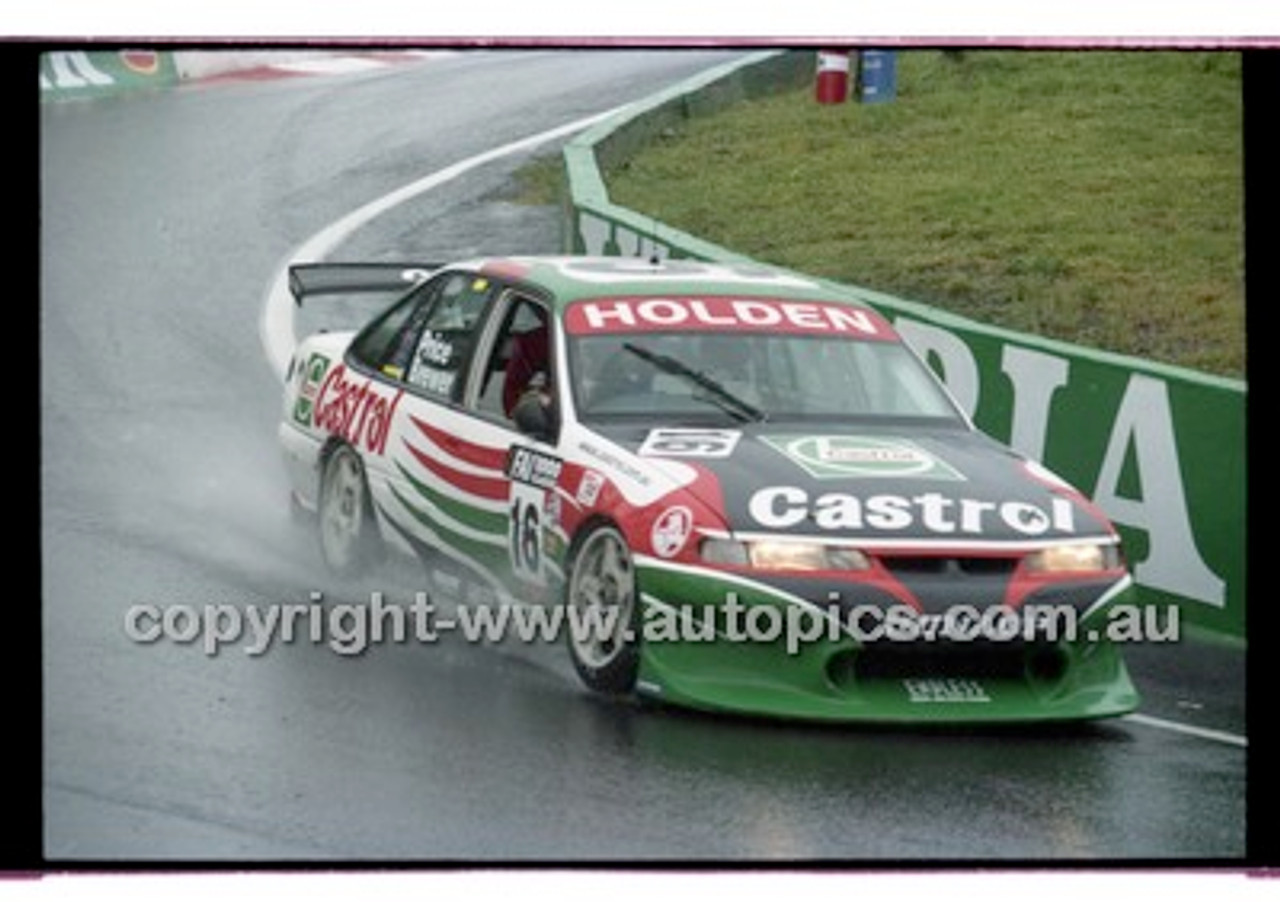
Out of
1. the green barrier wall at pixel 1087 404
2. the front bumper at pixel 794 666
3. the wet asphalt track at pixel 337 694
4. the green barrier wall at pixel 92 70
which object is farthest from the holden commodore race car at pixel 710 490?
the green barrier wall at pixel 92 70

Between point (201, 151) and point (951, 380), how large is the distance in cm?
257

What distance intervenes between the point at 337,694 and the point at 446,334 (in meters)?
1.67

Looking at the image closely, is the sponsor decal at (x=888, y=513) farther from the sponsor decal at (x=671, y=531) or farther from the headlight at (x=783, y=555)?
the sponsor decal at (x=671, y=531)

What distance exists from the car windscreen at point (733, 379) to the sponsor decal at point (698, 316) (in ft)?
0.08

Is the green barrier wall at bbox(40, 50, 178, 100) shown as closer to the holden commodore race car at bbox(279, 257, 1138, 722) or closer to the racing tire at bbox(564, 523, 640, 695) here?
the holden commodore race car at bbox(279, 257, 1138, 722)

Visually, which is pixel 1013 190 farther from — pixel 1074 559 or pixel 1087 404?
pixel 1074 559

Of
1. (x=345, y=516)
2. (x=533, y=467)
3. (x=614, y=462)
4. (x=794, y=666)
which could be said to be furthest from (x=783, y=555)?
(x=345, y=516)

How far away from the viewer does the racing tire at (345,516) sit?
1357 cm

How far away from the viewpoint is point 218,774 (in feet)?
41.0

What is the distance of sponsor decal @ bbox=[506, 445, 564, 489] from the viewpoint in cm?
1322

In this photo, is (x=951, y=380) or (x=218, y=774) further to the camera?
(x=951, y=380)

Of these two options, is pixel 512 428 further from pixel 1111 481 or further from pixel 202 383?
pixel 1111 481

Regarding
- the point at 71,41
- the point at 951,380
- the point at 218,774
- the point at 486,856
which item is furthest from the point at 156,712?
the point at 951,380

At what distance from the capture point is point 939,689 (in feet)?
41.5
